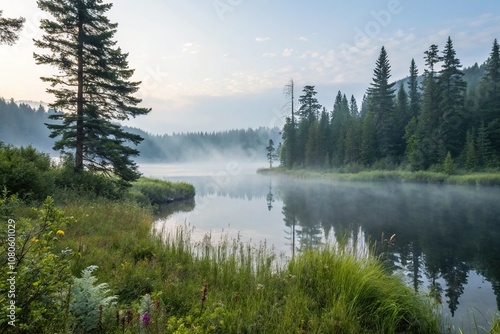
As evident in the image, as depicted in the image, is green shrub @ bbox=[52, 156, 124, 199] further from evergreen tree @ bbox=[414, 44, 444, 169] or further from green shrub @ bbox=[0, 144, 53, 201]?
evergreen tree @ bbox=[414, 44, 444, 169]

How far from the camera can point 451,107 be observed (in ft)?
155

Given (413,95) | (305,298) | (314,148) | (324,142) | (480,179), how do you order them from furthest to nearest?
(314,148)
(324,142)
(413,95)
(480,179)
(305,298)

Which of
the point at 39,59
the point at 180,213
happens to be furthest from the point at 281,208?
the point at 39,59

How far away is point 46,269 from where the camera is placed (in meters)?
2.58

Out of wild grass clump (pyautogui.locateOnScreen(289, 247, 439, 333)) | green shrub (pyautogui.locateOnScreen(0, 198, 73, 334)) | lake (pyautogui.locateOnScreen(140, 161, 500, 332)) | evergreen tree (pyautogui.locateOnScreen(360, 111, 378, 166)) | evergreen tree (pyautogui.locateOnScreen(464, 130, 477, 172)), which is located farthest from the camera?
evergreen tree (pyautogui.locateOnScreen(360, 111, 378, 166))

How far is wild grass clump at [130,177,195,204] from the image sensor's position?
2523 cm

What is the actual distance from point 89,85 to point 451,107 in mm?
52019

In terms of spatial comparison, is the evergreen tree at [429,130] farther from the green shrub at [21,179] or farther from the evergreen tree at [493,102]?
the green shrub at [21,179]

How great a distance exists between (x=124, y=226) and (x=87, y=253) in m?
3.56

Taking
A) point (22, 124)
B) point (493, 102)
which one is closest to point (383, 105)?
point (493, 102)

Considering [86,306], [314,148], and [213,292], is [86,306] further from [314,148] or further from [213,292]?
[314,148]

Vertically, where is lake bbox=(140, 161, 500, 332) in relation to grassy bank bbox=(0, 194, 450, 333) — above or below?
below

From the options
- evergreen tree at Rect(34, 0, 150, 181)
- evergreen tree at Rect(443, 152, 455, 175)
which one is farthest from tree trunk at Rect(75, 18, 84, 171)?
evergreen tree at Rect(443, 152, 455, 175)

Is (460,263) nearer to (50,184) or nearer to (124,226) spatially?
(124,226)
